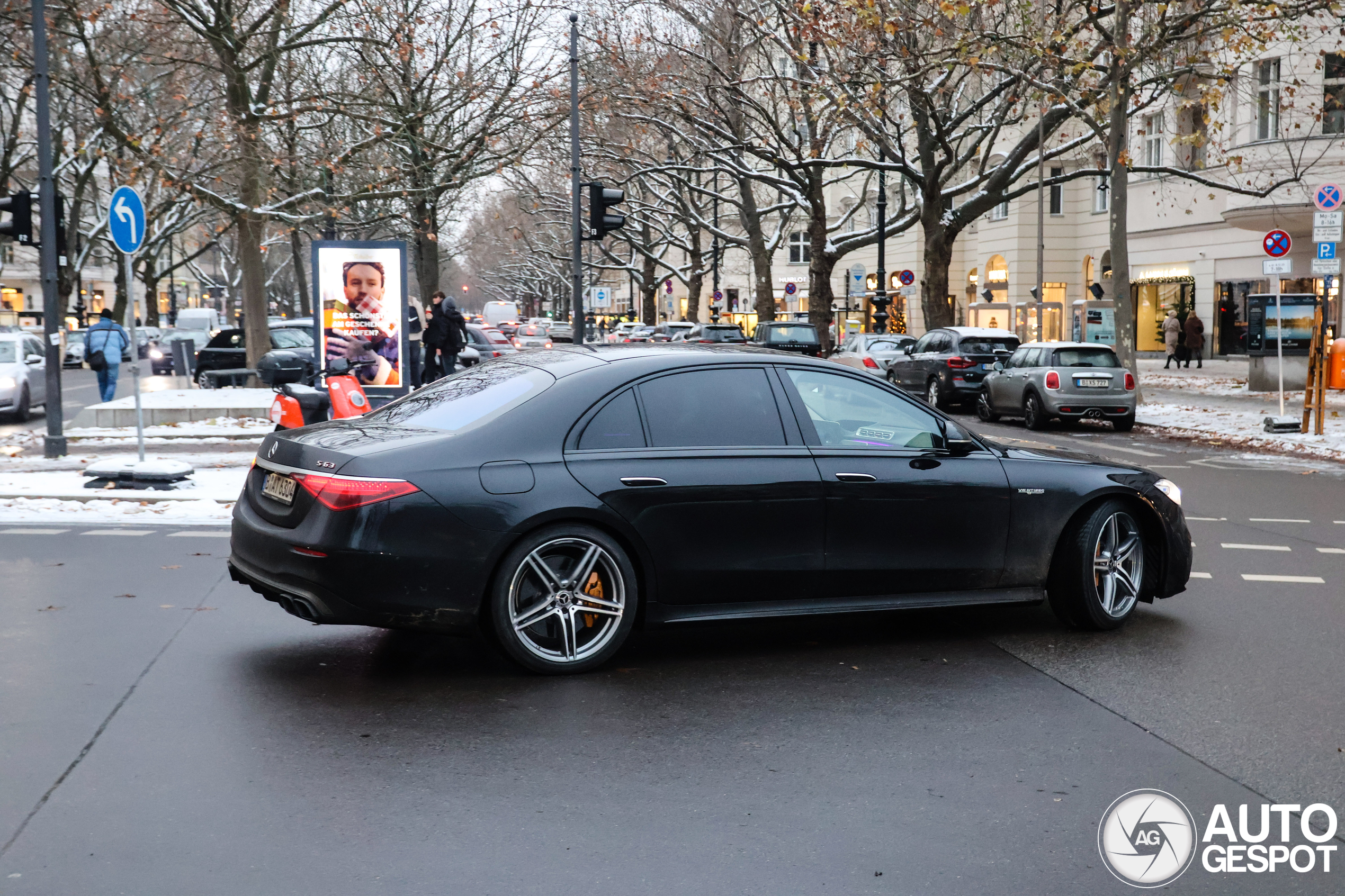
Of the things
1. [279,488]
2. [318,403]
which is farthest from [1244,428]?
[279,488]

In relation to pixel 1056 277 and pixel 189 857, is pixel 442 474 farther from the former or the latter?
pixel 1056 277

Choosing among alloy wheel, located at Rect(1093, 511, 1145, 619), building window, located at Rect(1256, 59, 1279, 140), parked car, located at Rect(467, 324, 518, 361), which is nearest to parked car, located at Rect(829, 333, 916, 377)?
parked car, located at Rect(467, 324, 518, 361)

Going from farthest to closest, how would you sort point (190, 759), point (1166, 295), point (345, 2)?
point (1166, 295) → point (345, 2) → point (190, 759)

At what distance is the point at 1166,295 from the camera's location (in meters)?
45.1

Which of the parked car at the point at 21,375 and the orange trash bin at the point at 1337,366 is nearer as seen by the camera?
the parked car at the point at 21,375

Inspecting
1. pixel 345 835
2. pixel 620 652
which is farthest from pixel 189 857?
pixel 620 652

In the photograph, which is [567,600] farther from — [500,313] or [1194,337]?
[500,313]

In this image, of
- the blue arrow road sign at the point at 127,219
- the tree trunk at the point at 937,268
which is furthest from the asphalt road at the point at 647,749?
the tree trunk at the point at 937,268

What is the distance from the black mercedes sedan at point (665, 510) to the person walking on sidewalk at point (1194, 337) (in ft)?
113

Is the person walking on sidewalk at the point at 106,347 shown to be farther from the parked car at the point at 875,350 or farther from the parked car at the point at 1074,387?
the parked car at the point at 1074,387

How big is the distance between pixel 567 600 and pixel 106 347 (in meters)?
19.5

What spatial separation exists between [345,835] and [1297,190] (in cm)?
3669

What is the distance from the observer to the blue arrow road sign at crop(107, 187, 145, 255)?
1346 centimetres

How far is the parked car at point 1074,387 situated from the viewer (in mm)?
21250
